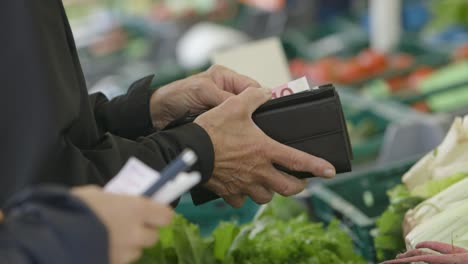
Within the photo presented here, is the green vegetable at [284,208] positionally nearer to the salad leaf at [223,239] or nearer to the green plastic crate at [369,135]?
the salad leaf at [223,239]

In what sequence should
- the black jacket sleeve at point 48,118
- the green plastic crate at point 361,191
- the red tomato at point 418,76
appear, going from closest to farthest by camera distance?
the black jacket sleeve at point 48,118, the green plastic crate at point 361,191, the red tomato at point 418,76

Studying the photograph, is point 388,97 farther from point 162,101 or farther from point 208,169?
point 208,169

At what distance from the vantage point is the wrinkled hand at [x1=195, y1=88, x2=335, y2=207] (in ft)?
6.61

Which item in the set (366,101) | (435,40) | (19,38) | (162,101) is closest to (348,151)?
(162,101)

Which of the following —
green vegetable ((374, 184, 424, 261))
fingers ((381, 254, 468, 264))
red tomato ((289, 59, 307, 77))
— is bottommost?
red tomato ((289, 59, 307, 77))

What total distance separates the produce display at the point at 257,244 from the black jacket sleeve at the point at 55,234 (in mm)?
641

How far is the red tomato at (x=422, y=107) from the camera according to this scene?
4.70m

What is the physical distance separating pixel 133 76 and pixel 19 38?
494cm

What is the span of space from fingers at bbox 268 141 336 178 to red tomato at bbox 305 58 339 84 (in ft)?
11.0

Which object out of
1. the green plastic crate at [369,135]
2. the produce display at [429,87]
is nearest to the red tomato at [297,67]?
the produce display at [429,87]

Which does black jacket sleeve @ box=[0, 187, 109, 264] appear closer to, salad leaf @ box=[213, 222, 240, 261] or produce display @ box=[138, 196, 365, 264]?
produce display @ box=[138, 196, 365, 264]

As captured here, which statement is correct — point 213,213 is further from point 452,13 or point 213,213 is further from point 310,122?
point 452,13

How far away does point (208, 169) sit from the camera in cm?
197

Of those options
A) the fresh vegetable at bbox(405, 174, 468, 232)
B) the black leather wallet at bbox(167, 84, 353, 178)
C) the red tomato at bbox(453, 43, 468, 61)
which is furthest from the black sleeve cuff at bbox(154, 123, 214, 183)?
the red tomato at bbox(453, 43, 468, 61)
